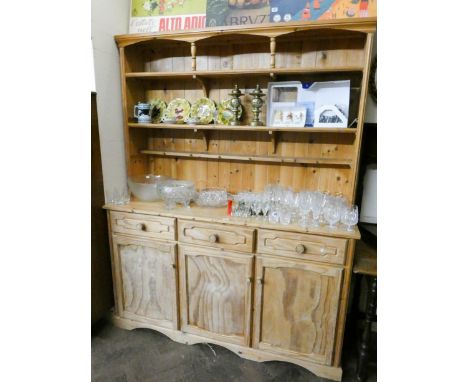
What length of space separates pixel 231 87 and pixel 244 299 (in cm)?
133

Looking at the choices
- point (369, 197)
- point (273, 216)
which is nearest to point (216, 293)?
point (273, 216)

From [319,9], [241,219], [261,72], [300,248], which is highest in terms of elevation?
[319,9]

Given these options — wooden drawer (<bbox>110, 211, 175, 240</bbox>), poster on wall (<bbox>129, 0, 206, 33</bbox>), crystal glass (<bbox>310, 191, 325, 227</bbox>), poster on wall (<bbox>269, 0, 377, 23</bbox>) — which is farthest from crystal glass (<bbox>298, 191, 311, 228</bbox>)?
poster on wall (<bbox>129, 0, 206, 33</bbox>)

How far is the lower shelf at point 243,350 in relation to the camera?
1.60 m

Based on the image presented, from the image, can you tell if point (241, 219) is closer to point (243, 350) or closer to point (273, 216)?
point (273, 216)

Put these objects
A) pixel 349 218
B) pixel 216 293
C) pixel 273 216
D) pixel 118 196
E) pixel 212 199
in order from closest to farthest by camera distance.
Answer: pixel 349 218
pixel 273 216
pixel 216 293
pixel 212 199
pixel 118 196

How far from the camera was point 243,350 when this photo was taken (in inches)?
67.8

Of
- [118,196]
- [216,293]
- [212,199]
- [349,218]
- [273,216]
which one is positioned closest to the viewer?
[349,218]

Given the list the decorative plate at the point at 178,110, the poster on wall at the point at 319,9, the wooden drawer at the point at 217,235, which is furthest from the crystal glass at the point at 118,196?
the poster on wall at the point at 319,9

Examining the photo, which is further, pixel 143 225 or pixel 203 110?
pixel 203 110

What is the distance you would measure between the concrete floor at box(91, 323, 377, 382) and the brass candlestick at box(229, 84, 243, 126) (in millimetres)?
1451

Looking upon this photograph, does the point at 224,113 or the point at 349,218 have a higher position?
the point at 224,113

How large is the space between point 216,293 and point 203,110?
1.17m

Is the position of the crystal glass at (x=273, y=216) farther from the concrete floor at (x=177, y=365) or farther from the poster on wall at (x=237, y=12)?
the poster on wall at (x=237, y=12)
